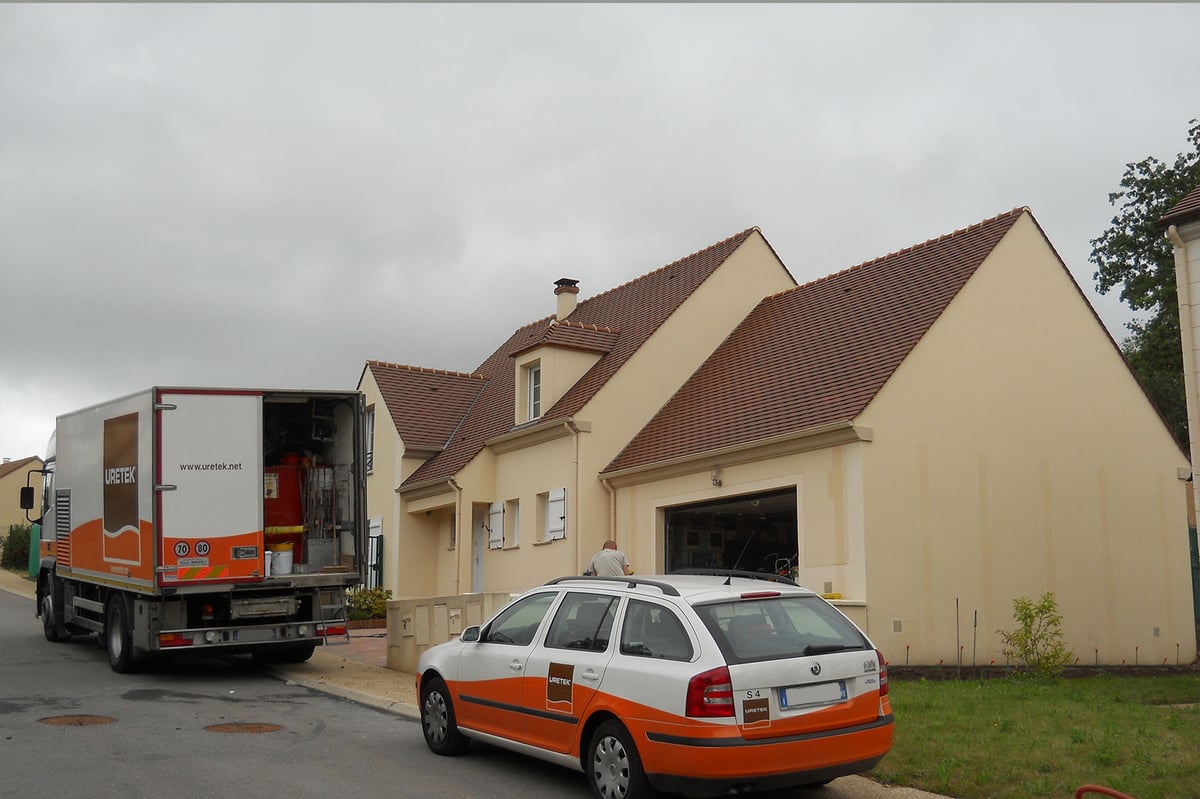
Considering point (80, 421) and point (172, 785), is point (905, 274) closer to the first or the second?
point (80, 421)

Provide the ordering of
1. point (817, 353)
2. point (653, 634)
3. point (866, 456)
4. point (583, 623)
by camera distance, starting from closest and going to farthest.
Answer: point (653, 634)
point (583, 623)
point (866, 456)
point (817, 353)

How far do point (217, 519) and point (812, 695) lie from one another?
8.97 m

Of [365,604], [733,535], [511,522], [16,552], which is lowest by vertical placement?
[365,604]

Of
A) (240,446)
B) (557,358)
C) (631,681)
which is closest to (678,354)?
(557,358)

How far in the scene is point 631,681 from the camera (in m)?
7.86

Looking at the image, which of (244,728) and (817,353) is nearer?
(244,728)

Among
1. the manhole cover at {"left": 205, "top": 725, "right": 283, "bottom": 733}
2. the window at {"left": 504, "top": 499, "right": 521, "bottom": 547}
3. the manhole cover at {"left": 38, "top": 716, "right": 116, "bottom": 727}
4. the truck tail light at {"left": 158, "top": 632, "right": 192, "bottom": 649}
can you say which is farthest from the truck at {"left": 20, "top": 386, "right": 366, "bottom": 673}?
the window at {"left": 504, "top": 499, "right": 521, "bottom": 547}

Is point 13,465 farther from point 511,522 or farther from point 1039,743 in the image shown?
point 1039,743

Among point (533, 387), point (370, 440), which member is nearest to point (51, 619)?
point (533, 387)

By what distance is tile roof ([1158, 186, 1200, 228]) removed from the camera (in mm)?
13492

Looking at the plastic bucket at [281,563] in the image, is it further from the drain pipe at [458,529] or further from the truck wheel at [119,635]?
the drain pipe at [458,529]

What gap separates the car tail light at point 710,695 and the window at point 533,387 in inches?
668

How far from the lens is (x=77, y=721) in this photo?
11.3m

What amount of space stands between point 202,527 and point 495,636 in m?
6.09
